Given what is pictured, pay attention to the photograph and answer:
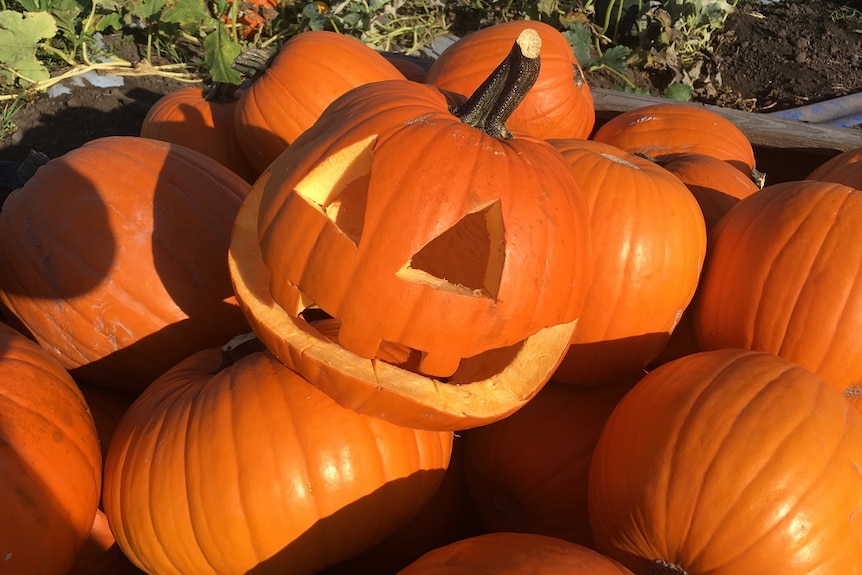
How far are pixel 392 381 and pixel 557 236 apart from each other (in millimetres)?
446

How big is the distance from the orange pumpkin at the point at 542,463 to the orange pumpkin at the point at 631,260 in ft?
0.32

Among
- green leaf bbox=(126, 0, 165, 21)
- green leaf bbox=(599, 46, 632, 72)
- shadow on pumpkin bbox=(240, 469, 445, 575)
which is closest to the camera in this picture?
shadow on pumpkin bbox=(240, 469, 445, 575)

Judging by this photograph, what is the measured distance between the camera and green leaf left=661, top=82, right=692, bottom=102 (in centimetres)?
498

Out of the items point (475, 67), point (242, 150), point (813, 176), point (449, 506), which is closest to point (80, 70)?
point (242, 150)

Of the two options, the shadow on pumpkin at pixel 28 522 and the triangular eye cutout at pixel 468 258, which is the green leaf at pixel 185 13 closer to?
the triangular eye cutout at pixel 468 258

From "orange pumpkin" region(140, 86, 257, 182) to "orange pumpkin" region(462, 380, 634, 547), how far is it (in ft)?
5.40

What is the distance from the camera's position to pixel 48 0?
15.4 ft

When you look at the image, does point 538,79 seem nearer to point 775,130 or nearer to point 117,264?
point 775,130

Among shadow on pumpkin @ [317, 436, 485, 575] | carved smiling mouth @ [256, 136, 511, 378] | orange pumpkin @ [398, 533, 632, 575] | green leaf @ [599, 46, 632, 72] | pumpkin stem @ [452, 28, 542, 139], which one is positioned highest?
pumpkin stem @ [452, 28, 542, 139]

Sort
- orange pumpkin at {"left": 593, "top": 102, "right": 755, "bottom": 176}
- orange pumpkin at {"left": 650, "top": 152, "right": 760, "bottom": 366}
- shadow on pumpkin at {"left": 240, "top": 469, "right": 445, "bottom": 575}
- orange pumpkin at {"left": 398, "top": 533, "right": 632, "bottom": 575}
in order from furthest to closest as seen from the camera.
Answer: orange pumpkin at {"left": 593, "top": 102, "right": 755, "bottom": 176}
orange pumpkin at {"left": 650, "top": 152, "right": 760, "bottom": 366}
shadow on pumpkin at {"left": 240, "top": 469, "right": 445, "bottom": 575}
orange pumpkin at {"left": 398, "top": 533, "right": 632, "bottom": 575}

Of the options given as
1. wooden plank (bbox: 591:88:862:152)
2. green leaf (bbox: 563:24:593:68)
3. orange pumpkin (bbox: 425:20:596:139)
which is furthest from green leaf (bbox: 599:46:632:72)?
orange pumpkin (bbox: 425:20:596:139)

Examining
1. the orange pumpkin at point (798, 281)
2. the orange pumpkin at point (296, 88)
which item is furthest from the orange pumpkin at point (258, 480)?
the orange pumpkin at point (296, 88)

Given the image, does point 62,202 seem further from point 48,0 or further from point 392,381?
point 48,0

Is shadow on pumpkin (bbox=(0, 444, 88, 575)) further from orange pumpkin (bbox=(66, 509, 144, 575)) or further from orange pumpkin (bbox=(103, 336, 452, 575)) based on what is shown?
orange pumpkin (bbox=(66, 509, 144, 575))
